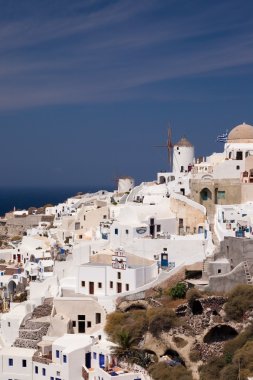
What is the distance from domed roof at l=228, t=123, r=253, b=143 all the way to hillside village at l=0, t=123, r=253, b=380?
4.42ft

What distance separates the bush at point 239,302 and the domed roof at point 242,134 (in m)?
17.4

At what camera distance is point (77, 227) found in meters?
43.1

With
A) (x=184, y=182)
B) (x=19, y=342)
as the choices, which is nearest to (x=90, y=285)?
(x=19, y=342)

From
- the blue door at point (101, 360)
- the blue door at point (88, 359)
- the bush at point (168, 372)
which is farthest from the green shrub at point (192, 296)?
the blue door at point (88, 359)

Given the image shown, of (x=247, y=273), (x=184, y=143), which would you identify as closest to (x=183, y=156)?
(x=184, y=143)

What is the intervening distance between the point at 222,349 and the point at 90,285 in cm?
711

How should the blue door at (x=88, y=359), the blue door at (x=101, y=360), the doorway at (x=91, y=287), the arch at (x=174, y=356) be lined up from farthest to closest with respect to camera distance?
the doorway at (x=91, y=287), the blue door at (x=88, y=359), the blue door at (x=101, y=360), the arch at (x=174, y=356)

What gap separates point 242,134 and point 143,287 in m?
16.5

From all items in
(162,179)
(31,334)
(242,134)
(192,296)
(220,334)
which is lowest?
(31,334)

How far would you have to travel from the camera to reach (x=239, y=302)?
85.8 ft

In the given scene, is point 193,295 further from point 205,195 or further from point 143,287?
point 205,195

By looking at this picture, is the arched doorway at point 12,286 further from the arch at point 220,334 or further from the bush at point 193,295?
the arch at point 220,334

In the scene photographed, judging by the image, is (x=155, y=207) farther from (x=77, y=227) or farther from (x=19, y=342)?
(x=19, y=342)

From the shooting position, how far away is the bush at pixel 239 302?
25984 mm
